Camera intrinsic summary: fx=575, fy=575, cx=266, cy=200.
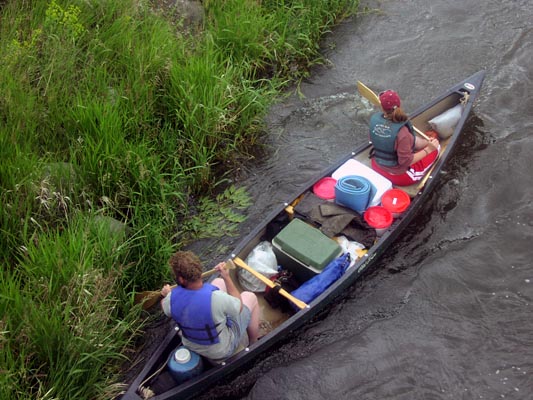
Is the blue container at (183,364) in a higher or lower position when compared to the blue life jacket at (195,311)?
lower

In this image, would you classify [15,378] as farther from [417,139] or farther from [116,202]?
[417,139]

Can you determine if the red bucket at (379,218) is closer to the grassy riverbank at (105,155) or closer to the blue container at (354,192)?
the blue container at (354,192)

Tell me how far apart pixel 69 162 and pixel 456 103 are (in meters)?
5.18

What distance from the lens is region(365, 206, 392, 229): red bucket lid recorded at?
6398mm

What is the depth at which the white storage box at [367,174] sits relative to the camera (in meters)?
6.71

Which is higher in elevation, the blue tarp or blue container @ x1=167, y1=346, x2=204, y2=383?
the blue tarp

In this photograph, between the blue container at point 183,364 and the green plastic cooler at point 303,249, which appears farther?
the green plastic cooler at point 303,249

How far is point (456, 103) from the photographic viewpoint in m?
8.00

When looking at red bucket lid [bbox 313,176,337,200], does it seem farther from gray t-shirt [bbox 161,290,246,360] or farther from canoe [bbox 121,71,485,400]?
gray t-shirt [bbox 161,290,246,360]

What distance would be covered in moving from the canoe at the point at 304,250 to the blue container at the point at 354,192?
1.1 inches

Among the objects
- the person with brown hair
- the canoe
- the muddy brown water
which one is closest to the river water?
the muddy brown water

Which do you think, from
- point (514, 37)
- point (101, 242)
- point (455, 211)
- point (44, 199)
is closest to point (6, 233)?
point (44, 199)

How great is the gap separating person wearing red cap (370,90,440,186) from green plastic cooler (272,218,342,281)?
4.45 feet

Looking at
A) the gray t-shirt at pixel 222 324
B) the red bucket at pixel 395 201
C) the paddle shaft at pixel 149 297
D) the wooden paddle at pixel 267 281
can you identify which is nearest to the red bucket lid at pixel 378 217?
the red bucket at pixel 395 201
